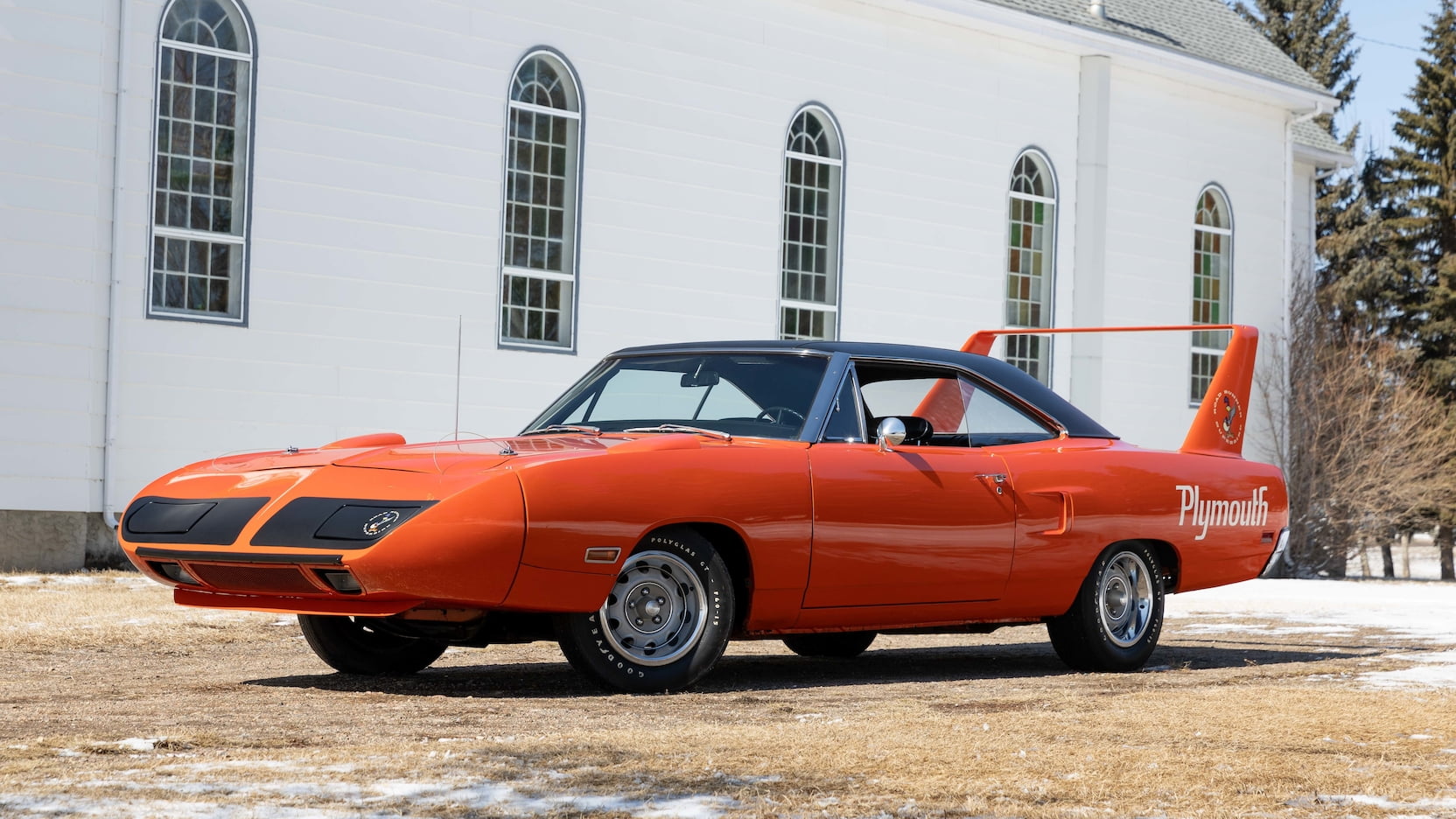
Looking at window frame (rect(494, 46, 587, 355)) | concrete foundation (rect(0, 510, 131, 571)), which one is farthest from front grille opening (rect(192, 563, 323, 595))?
window frame (rect(494, 46, 587, 355))

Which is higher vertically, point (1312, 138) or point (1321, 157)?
point (1312, 138)

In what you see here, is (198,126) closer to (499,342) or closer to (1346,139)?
Result: (499,342)

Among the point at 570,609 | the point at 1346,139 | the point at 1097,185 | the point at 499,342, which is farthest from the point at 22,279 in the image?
the point at 1346,139

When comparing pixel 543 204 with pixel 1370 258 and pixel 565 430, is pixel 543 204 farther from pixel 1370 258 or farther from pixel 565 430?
pixel 1370 258

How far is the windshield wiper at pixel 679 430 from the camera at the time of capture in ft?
23.4

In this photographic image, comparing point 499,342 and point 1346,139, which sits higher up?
point 1346,139

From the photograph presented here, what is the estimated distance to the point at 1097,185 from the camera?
2267 centimetres

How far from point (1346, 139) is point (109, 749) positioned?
4666 cm

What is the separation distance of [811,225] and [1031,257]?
367 cm

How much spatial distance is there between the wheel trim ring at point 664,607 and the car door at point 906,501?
0.54m

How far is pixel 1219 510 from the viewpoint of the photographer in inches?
348

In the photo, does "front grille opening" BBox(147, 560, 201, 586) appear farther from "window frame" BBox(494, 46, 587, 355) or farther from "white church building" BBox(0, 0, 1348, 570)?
"window frame" BBox(494, 46, 587, 355)

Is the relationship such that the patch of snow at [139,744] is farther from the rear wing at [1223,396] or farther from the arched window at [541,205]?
the arched window at [541,205]

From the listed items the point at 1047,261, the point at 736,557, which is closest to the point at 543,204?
the point at 1047,261
